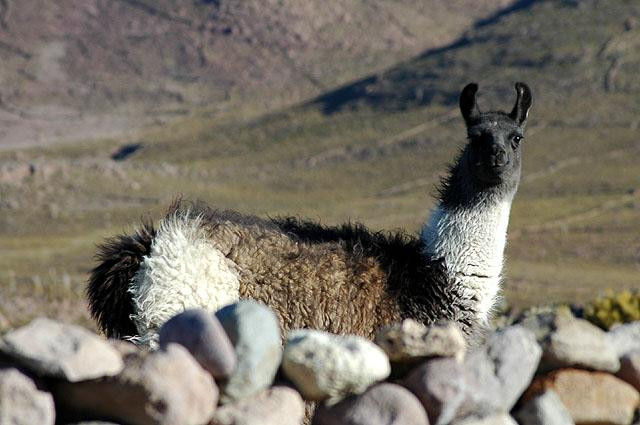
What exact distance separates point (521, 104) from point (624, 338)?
2.95 meters

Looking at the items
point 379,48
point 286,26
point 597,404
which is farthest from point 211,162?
point 597,404

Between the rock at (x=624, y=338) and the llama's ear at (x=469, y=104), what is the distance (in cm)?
273

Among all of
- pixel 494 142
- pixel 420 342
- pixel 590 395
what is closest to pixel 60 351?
pixel 420 342

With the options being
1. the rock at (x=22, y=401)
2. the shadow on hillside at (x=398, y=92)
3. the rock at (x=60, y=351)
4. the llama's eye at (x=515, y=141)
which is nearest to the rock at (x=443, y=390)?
the rock at (x=60, y=351)

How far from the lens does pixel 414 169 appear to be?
72.8 m

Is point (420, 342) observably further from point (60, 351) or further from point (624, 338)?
point (60, 351)

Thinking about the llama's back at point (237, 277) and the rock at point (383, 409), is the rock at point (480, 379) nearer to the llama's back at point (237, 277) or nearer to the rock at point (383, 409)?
the rock at point (383, 409)

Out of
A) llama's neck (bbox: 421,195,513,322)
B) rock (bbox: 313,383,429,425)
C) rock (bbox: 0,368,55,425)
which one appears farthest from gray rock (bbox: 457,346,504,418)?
llama's neck (bbox: 421,195,513,322)

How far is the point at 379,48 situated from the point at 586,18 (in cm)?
4742

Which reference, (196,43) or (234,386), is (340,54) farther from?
(234,386)

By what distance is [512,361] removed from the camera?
5000 mm

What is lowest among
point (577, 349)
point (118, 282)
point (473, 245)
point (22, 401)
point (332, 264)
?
point (22, 401)

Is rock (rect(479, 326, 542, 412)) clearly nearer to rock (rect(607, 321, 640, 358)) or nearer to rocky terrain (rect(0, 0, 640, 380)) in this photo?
rock (rect(607, 321, 640, 358))

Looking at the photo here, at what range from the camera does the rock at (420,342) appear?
4.88 m
